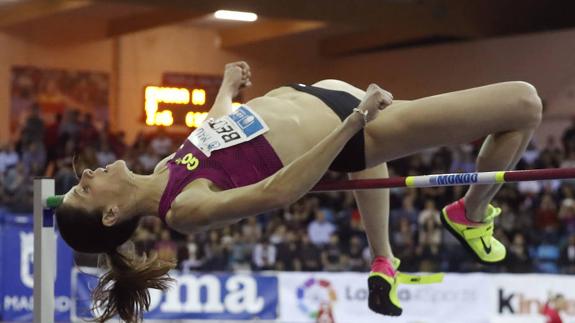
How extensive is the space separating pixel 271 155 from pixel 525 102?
0.88 m

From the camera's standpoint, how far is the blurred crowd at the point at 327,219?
35.2 ft

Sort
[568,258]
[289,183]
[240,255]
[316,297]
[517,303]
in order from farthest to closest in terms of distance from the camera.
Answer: [240,255]
[568,258]
[316,297]
[517,303]
[289,183]

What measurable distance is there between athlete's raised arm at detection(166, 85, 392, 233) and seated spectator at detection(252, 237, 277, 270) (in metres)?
7.42

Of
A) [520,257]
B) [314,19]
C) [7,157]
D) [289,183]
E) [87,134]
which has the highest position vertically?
[314,19]

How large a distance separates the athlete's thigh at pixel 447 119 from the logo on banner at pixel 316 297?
20.8ft

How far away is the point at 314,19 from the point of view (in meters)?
14.1

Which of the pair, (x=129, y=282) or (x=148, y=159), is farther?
(x=148, y=159)

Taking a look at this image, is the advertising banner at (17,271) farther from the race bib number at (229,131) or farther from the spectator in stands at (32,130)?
the race bib number at (229,131)

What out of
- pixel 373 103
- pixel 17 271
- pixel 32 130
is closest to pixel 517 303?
pixel 17 271

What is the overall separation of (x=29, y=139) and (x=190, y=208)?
10442 mm

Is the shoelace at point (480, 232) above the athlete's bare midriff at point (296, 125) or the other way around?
the other way around

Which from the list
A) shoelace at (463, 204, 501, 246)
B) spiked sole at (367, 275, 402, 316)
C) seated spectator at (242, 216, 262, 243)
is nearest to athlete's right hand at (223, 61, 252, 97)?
spiked sole at (367, 275, 402, 316)

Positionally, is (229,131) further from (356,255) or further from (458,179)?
(356,255)

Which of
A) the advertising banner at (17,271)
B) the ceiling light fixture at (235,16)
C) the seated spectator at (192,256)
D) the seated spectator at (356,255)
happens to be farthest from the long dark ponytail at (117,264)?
the ceiling light fixture at (235,16)
